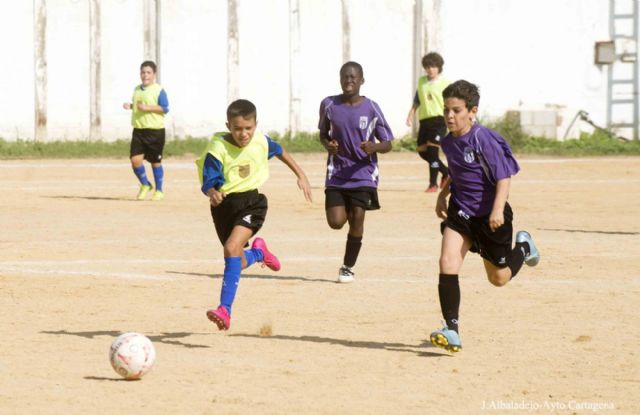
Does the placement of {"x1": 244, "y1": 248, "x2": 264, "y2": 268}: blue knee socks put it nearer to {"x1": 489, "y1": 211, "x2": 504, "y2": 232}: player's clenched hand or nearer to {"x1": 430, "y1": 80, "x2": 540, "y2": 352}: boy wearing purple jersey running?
{"x1": 430, "y1": 80, "x2": 540, "y2": 352}: boy wearing purple jersey running

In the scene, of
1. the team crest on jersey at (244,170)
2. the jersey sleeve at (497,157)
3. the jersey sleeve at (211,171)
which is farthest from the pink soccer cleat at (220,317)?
the jersey sleeve at (497,157)

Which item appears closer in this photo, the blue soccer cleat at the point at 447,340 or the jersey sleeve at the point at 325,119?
the blue soccer cleat at the point at 447,340

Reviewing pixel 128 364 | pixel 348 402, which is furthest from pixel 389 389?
pixel 128 364

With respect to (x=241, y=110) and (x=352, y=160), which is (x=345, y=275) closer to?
(x=352, y=160)

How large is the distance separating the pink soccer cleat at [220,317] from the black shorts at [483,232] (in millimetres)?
1547

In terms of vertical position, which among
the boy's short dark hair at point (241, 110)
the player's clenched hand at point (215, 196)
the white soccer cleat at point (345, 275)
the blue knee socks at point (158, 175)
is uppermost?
the boy's short dark hair at point (241, 110)

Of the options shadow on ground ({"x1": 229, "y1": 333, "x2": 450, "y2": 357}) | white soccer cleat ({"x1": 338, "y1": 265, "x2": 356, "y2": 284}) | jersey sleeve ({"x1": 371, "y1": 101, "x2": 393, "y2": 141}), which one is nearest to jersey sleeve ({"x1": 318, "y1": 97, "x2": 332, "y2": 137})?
jersey sleeve ({"x1": 371, "y1": 101, "x2": 393, "y2": 141})

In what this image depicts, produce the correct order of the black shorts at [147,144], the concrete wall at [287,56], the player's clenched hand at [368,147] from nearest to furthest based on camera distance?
the player's clenched hand at [368,147]
the black shorts at [147,144]
the concrete wall at [287,56]

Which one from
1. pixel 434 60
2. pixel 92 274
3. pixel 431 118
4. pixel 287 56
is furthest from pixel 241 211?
pixel 287 56

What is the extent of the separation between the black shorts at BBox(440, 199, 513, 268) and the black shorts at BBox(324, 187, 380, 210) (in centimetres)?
308

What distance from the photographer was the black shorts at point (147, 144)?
2064 centimetres

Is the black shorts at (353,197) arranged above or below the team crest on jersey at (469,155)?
below

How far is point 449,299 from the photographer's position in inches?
361

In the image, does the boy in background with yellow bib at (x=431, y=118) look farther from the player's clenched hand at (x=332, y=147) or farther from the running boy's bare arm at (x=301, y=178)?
the running boy's bare arm at (x=301, y=178)
